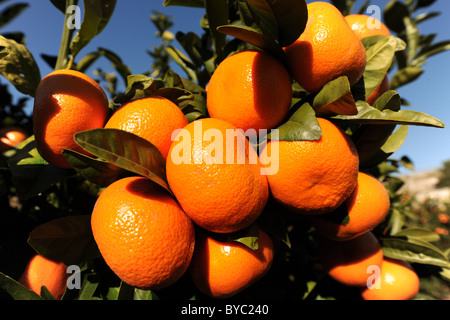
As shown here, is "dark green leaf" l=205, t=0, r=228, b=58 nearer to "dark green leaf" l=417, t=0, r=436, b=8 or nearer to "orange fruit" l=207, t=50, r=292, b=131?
"orange fruit" l=207, t=50, r=292, b=131

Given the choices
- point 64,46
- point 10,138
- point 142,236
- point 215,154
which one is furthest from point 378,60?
point 10,138

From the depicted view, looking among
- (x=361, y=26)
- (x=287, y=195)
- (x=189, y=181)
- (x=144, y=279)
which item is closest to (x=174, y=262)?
(x=144, y=279)

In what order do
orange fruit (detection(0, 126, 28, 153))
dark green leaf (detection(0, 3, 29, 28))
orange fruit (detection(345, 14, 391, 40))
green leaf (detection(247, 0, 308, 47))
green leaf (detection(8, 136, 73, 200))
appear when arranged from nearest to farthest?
dark green leaf (detection(0, 3, 29, 28)) < green leaf (detection(247, 0, 308, 47)) < green leaf (detection(8, 136, 73, 200)) < orange fruit (detection(345, 14, 391, 40)) < orange fruit (detection(0, 126, 28, 153))

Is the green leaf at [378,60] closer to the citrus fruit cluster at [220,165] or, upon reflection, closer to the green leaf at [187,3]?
the citrus fruit cluster at [220,165]

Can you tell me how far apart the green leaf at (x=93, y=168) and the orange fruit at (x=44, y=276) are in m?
0.35

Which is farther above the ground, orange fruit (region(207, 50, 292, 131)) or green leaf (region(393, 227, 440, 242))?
orange fruit (region(207, 50, 292, 131))

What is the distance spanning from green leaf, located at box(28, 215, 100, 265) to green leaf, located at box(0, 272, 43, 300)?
0.12m

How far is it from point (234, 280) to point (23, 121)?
1479 millimetres

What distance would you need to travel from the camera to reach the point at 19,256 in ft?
2.83

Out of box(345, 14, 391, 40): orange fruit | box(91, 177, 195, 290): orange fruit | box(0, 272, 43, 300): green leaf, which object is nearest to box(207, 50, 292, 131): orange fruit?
box(91, 177, 195, 290): orange fruit

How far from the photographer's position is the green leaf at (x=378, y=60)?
2.47 feet

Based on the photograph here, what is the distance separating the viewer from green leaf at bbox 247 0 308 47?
0.60m

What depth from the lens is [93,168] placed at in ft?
2.09

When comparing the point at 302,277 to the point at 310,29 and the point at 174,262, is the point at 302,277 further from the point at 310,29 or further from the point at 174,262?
the point at 310,29
